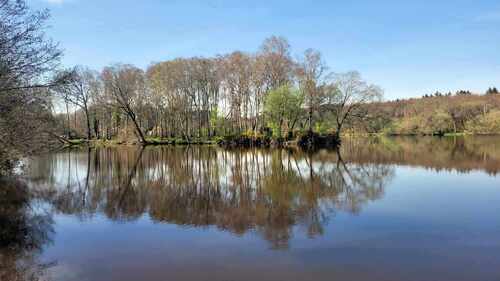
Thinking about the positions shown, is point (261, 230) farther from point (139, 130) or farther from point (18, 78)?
point (139, 130)

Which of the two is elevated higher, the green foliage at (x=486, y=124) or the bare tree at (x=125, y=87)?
the bare tree at (x=125, y=87)

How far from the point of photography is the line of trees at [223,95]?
176 feet

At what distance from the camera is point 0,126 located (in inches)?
469

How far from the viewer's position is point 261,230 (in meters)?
9.62

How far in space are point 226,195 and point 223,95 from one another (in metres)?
47.1

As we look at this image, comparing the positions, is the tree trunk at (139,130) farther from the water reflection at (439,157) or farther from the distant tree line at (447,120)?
the distant tree line at (447,120)

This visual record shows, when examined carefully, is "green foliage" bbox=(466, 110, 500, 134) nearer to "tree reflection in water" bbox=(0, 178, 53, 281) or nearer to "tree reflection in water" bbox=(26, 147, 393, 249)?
"tree reflection in water" bbox=(26, 147, 393, 249)

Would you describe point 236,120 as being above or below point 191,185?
above

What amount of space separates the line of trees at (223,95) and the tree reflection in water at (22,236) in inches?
1543

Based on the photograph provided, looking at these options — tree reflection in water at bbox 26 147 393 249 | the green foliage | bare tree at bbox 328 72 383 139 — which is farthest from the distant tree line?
tree reflection in water at bbox 26 147 393 249

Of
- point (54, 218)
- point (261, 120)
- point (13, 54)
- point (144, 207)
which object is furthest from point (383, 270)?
point (261, 120)

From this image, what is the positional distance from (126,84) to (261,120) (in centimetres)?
2272

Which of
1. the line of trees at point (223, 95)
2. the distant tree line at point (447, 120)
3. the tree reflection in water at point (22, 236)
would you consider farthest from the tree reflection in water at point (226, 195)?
the distant tree line at point (447, 120)

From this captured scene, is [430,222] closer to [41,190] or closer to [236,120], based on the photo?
[41,190]
